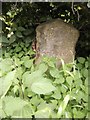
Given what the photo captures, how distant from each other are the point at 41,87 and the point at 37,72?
133 millimetres

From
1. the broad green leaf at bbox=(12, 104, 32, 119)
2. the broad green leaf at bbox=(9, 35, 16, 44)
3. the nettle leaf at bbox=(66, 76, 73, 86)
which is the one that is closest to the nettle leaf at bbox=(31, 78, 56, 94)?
the broad green leaf at bbox=(12, 104, 32, 119)

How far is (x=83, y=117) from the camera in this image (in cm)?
164

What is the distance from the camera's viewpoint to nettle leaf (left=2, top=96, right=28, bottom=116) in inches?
59.1

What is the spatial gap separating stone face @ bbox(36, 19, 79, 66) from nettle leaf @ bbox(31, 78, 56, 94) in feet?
2.28

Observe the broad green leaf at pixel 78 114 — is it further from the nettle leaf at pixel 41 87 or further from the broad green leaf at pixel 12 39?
the broad green leaf at pixel 12 39

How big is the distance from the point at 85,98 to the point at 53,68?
0.34m

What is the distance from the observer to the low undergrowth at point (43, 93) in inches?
59.6

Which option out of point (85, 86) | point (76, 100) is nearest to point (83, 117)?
point (76, 100)

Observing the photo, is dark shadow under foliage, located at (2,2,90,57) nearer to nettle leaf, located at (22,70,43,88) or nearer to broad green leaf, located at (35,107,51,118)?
nettle leaf, located at (22,70,43,88)

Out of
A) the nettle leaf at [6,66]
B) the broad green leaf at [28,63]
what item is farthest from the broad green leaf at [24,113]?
the broad green leaf at [28,63]

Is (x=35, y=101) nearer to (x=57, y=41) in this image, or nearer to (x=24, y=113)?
(x=24, y=113)

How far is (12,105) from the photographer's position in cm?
152

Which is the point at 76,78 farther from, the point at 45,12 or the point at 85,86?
the point at 45,12

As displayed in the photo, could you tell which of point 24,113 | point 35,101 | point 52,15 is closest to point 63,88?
point 35,101
